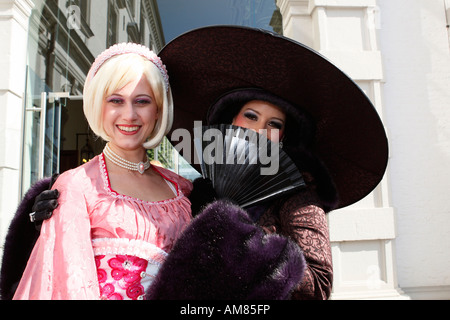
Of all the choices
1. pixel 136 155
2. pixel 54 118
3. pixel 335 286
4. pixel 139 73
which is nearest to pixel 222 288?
pixel 136 155

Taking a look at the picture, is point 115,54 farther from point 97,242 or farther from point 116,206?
point 97,242

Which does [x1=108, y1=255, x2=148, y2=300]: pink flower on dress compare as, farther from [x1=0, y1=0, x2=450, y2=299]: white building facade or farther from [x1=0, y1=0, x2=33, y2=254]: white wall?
[x1=0, y1=0, x2=33, y2=254]: white wall

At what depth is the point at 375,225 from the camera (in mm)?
3061

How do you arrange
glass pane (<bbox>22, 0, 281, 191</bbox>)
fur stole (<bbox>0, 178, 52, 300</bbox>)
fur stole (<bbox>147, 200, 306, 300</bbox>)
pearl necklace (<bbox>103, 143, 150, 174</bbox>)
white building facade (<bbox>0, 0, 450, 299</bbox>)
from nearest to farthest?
1. fur stole (<bbox>147, 200, 306, 300</bbox>)
2. fur stole (<bbox>0, 178, 52, 300</bbox>)
3. pearl necklace (<bbox>103, 143, 150, 174</bbox>)
4. white building facade (<bbox>0, 0, 450, 299</bbox>)
5. glass pane (<bbox>22, 0, 281, 191</bbox>)

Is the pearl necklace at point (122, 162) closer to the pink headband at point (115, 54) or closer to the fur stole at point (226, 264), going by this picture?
the pink headband at point (115, 54)

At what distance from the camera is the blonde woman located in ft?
3.03

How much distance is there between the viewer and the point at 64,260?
92 cm

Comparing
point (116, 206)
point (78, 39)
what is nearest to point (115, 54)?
point (116, 206)

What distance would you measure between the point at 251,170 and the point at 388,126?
2.69 metres

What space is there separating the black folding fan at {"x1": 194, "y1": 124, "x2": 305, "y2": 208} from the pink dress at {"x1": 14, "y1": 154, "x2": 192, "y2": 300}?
0.23 m

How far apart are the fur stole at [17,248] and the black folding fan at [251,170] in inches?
27.3

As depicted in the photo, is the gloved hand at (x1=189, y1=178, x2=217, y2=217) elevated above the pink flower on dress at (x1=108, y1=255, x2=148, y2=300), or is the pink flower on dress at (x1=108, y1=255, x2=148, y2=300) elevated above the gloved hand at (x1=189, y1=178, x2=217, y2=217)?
the gloved hand at (x1=189, y1=178, x2=217, y2=217)

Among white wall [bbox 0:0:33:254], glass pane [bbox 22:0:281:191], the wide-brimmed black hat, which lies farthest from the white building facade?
the wide-brimmed black hat

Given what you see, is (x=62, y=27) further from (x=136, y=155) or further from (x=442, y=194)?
(x=442, y=194)
